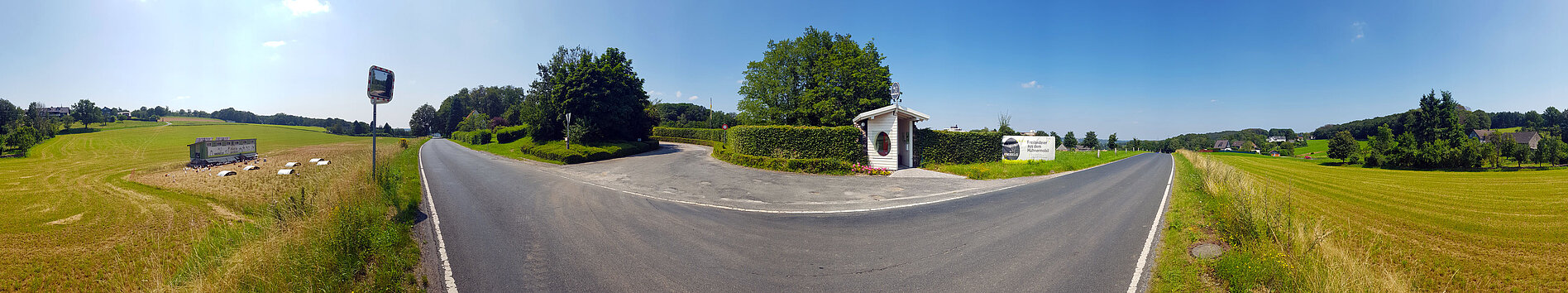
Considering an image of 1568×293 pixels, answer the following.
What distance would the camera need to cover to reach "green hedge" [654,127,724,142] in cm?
3586

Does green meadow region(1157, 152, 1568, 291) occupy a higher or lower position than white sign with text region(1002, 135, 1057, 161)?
lower

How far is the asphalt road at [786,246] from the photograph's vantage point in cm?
378

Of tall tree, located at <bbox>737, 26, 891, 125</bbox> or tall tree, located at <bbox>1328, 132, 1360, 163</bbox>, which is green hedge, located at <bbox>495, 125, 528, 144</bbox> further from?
tall tree, located at <bbox>1328, 132, 1360, 163</bbox>

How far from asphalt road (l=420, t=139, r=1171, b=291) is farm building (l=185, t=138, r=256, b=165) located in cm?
804

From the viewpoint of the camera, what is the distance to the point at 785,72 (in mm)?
25375

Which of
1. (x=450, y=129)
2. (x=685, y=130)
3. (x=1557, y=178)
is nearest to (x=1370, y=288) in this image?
(x=1557, y=178)

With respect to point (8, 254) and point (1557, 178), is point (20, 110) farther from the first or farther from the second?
point (1557, 178)

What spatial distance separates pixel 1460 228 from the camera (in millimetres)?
5352

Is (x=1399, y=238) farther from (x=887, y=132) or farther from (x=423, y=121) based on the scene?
(x=423, y=121)

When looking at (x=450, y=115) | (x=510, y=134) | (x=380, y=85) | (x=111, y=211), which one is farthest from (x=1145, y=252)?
(x=450, y=115)

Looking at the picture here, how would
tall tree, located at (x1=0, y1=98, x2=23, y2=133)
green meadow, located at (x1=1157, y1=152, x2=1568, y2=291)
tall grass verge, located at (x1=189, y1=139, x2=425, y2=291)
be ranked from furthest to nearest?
1. tall tree, located at (x1=0, y1=98, x2=23, y2=133)
2. green meadow, located at (x1=1157, y1=152, x2=1568, y2=291)
3. tall grass verge, located at (x1=189, y1=139, x2=425, y2=291)

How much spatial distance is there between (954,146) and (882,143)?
4366 millimetres

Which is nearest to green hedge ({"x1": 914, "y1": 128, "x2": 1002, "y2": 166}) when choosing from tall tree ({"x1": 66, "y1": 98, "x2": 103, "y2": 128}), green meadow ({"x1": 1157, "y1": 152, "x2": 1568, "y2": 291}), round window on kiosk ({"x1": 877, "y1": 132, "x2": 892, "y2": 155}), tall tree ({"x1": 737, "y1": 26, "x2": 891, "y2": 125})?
round window on kiosk ({"x1": 877, "y1": 132, "x2": 892, "y2": 155})

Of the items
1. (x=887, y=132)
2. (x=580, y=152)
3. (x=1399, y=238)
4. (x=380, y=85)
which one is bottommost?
(x=1399, y=238)
